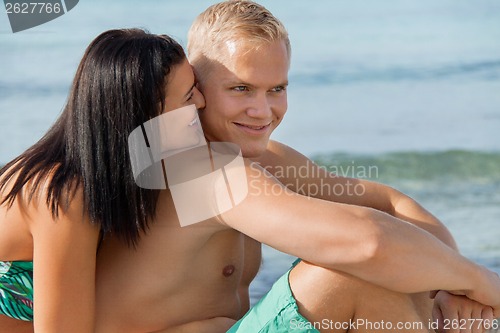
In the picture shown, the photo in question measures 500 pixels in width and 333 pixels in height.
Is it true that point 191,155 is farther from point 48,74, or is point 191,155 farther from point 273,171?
point 48,74

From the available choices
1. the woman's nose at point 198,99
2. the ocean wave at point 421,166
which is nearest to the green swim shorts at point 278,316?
the woman's nose at point 198,99

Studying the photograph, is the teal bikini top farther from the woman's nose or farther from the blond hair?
the blond hair

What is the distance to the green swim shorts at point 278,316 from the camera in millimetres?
2393

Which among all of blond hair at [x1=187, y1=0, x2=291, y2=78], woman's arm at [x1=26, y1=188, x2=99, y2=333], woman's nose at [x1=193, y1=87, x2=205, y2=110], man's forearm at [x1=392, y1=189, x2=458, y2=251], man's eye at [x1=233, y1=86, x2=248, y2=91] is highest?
blond hair at [x1=187, y1=0, x2=291, y2=78]

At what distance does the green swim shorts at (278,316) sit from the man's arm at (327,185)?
80cm

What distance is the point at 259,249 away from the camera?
125 inches

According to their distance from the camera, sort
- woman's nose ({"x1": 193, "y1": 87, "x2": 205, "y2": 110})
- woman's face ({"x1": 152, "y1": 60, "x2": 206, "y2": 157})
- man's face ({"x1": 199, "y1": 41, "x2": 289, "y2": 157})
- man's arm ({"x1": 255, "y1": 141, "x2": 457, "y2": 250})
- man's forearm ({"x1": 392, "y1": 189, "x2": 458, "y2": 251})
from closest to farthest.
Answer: woman's face ({"x1": 152, "y1": 60, "x2": 206, "y2": 157})
woman's nose ({"x1": 193, "y1": 87, "x2": 205, "y2": 110})
man's face ({"x1": 199, "y1": 41, "x2": 289, "y2": 157})
man's forearm ({"x1": 392, "y1": 189, "x2": 458, "y2": 251})
man's arm ({"x1": 255, "y1": 141, "x2": 457, "y2": 250})

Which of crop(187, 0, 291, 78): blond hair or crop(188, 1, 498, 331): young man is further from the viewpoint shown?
crop(187, 0, 291, 78): blond hair

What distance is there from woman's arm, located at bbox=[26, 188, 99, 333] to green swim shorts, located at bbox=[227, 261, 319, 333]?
1.60 feet

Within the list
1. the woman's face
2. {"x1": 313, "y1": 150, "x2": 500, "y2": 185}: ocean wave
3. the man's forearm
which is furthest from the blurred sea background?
the woman's face

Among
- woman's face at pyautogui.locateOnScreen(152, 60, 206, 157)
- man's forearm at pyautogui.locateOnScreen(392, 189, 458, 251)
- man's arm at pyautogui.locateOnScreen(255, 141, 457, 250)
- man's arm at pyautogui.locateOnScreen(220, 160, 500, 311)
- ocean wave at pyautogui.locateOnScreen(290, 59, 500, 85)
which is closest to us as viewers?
man's arm at pyautogui.locateOnScreen(220, 160, 500, 311)

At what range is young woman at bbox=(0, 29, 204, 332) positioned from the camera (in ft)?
8.14

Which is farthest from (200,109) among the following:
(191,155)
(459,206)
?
(459,206)

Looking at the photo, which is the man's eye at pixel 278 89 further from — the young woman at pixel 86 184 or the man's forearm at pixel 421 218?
the man's forearm at pixel 421 218
